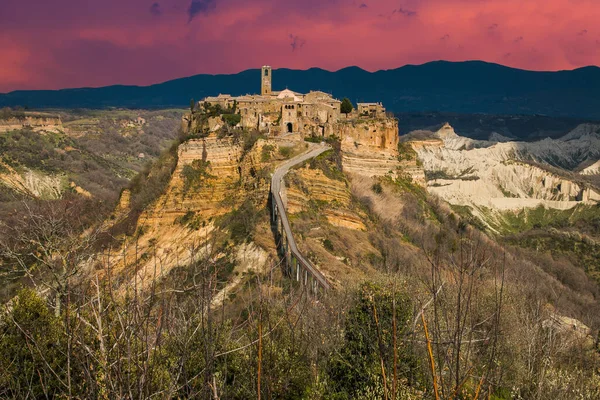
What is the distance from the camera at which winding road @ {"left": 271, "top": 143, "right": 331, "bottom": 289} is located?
1213 inches

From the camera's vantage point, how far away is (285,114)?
184 ft

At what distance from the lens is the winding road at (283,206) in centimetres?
3081

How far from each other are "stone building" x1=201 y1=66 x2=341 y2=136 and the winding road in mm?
3724

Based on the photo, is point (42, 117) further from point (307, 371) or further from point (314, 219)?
point (307, 371)

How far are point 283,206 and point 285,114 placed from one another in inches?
735

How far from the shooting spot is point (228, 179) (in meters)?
48.8

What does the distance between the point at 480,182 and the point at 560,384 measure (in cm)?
10168

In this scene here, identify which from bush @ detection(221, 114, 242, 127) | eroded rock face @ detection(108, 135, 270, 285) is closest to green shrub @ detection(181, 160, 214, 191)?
eroded rock face @ detection(108, 135, 270, 285)

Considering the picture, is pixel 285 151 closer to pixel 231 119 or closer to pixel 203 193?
pixel 231 119

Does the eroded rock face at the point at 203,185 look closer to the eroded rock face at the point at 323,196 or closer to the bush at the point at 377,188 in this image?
the eroded rock face at the point at 323,196

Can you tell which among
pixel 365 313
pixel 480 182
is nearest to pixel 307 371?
pixel 365 313

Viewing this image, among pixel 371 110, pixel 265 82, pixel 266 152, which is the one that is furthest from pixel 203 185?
pixel 371 110

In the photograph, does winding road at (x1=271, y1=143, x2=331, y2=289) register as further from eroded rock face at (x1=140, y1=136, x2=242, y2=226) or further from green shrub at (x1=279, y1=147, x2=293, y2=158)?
eroded rock face at (x1=140, y1=136, x2=242, y2=226)

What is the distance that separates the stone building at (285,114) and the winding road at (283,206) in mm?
3724
